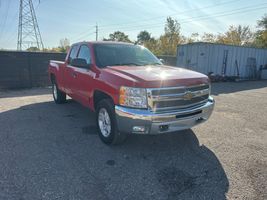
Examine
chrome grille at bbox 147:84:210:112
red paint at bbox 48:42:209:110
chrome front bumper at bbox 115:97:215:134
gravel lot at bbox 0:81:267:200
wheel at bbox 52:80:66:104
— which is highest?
red paint at bbox 48:42:209:110

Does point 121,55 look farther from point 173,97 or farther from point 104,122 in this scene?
point 173,97

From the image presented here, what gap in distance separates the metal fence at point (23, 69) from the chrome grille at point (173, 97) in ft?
32.5

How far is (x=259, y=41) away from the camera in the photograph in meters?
36.2

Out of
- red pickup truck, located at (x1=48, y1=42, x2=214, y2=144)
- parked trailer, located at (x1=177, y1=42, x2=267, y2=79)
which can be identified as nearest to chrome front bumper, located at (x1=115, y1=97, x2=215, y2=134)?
red pickup truck, located at (x1=48, y1=42, x2=214, y2=144)

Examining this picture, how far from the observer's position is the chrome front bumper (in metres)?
3.43

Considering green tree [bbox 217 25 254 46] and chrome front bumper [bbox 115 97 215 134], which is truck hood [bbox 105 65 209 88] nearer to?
chrome front bumper [bbox 115 97 215 134]

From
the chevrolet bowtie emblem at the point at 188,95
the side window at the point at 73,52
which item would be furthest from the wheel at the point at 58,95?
the chevrolet bowtie emblem at the point at 188,95

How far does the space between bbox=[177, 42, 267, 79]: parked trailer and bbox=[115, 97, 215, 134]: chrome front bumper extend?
13.8 metres

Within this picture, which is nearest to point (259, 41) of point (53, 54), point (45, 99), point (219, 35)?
point (219, 35)

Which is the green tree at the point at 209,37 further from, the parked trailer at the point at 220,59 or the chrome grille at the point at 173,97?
the chrome grille at the point at 173,97

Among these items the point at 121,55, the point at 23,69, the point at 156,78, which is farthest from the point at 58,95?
the point at 23,69

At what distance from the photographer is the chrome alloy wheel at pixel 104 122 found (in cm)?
410

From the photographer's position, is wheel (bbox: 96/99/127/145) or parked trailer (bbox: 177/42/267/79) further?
parked trailer (bbox: 177/42/267/79)

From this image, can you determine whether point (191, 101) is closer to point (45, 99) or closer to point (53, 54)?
point (45, 99)
